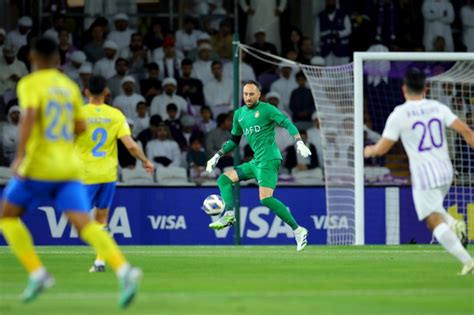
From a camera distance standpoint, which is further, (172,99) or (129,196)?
(172,99)

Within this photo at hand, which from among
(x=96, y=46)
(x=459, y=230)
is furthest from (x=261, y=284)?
(x=96, y=46)

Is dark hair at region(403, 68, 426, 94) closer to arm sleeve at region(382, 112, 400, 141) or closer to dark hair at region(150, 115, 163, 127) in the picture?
arm sleeve at region(382, 112, 400, 141)

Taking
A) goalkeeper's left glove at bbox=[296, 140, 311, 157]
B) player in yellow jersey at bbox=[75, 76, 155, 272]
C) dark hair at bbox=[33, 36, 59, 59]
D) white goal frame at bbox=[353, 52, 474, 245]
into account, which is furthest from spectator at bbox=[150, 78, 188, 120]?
dark hair at bbox=[33, 36, 59, 59]

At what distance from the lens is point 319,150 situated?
24375 mm

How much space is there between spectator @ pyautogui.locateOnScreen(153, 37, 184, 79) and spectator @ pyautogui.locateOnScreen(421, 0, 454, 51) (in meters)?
5.51

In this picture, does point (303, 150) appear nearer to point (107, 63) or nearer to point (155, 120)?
point (155, 120)

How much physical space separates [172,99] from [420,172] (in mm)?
12929

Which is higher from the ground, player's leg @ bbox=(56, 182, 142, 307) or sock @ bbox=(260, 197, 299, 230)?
player's leg @ bbox=(56, 182, 142, 307)

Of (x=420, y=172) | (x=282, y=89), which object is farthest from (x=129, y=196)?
(x=420, y=172)

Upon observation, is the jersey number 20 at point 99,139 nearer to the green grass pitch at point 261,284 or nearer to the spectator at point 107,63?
the green grass pitch at point 261,284

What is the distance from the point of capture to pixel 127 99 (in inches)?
973

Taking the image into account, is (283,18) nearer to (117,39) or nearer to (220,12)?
(220,12)

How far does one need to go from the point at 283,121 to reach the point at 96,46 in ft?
28.6

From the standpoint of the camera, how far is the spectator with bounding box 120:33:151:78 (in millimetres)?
25797
